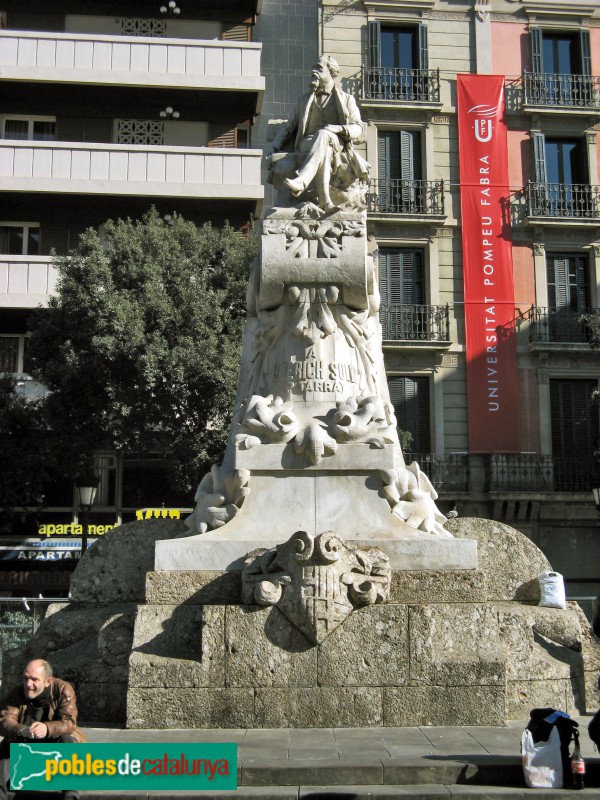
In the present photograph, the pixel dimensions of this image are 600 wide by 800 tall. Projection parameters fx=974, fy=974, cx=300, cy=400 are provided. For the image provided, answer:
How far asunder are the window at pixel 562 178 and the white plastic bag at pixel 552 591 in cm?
2238

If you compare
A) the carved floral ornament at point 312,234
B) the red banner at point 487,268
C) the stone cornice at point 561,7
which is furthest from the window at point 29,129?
the carved floral ornament at point 312,234

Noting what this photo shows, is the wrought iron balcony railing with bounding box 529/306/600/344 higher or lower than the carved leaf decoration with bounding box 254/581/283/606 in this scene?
higher

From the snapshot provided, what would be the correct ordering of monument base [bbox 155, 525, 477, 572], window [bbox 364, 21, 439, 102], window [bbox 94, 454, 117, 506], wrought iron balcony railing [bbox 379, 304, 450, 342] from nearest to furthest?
monument base [bbox 155, 525, 477, 572]
window [bbox 94, 454, 117, 506]
wrought iron balcony railing [bbox 379, 304, 450, 342]
window [bbox 364, 21, 439, 102]

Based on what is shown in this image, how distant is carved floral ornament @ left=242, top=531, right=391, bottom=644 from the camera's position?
7.09 metres

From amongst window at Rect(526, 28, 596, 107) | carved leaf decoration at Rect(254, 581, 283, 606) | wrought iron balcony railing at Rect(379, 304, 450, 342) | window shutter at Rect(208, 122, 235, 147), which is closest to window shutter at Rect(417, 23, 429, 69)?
window at Rect(526, 28, 596, 107)

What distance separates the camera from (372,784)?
18.8ft

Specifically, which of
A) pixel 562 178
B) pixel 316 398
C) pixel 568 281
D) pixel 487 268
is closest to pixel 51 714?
pixel 316 398

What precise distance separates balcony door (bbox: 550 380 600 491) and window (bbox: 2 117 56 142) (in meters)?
17.1

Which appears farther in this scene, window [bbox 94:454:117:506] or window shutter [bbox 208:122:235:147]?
window shutter [bbox 208:122:235:147]

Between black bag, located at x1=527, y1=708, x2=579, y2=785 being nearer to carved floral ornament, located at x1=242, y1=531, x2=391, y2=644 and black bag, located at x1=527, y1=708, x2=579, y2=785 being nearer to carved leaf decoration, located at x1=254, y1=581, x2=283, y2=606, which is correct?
carved floral ornament, located at x1=242, y1=531, x2=391, y2=644

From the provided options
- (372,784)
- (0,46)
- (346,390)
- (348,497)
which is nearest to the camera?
(372,784)

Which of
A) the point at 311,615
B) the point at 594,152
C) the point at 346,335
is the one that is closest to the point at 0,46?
the point at 594,152

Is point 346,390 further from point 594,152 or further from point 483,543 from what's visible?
point 594,152

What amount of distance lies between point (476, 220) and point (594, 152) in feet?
14.4
